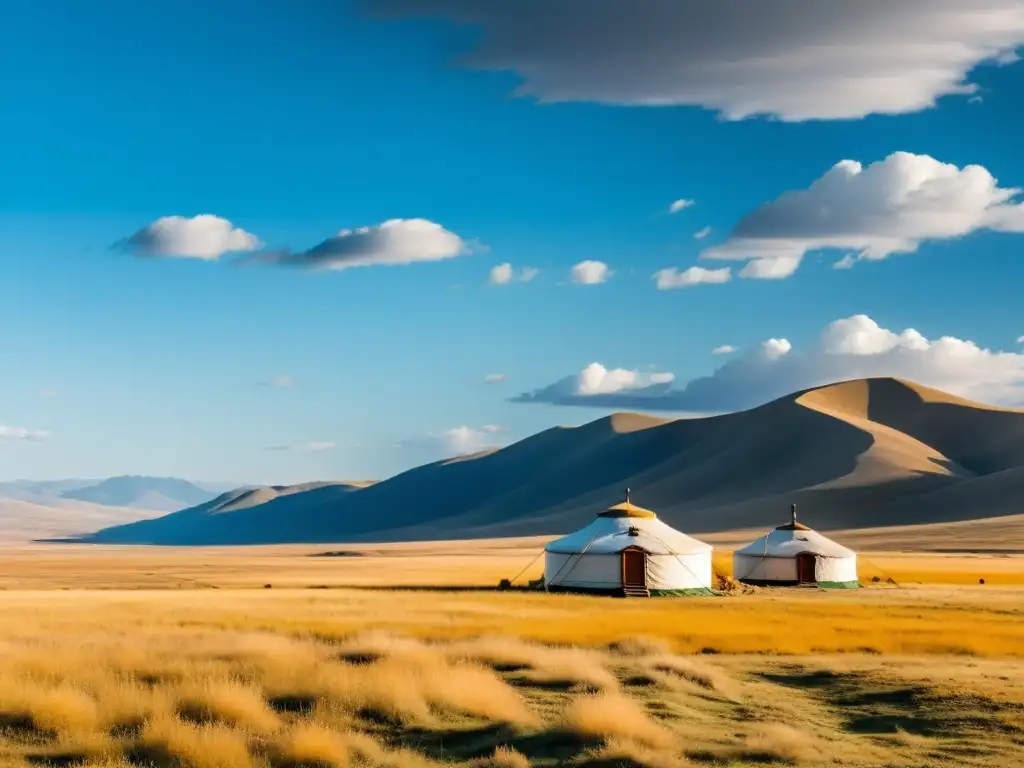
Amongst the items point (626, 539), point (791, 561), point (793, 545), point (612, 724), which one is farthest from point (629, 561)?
point (612, 724)

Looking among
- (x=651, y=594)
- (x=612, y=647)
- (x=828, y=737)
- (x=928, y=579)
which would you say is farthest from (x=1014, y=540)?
(x=828, y=737)

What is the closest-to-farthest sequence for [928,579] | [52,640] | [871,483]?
[52,640] < [928,579] < [871,483]

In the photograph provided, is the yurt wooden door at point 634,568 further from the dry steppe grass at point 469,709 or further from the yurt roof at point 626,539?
the dry steppe grass at point 469,709

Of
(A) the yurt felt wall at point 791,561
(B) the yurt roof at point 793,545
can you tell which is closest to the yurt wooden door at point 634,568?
(B) the yurt roof at point 793,545

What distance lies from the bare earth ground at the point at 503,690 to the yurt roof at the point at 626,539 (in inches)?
491

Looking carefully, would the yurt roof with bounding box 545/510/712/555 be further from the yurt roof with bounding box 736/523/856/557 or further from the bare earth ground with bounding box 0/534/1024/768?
the bare earth ground with bounding box 0/534/1024/768

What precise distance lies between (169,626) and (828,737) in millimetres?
17354

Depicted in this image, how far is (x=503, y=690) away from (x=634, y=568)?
29054 mm

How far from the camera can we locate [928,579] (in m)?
60.9

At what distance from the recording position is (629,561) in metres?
46.1

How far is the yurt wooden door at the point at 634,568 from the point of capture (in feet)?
150

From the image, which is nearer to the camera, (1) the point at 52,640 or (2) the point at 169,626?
(1) the point at 52,640

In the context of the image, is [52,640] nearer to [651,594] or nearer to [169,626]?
[169,626]

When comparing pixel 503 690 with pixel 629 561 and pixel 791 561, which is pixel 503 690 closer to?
pixel 629 561
